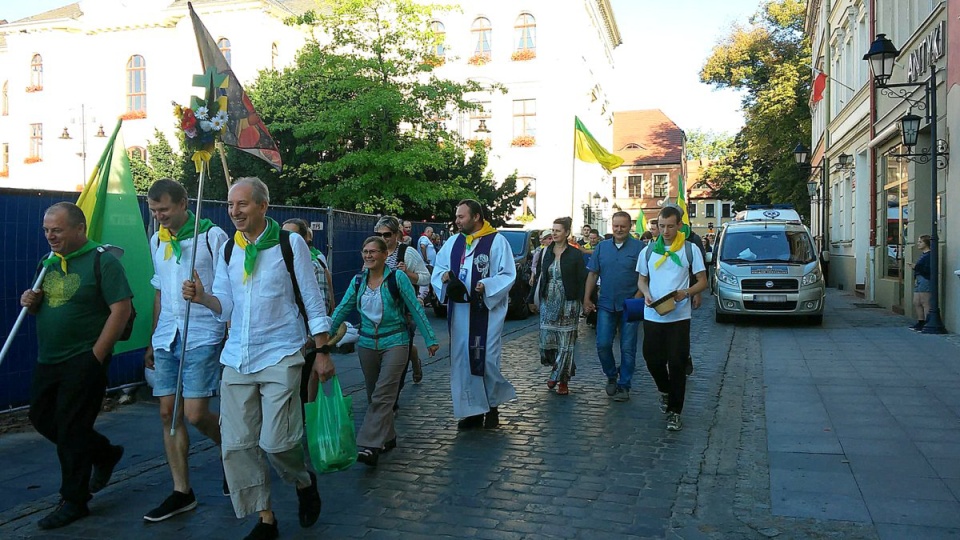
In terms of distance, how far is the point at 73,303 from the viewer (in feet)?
14.7

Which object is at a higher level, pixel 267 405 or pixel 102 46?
pixel 102 46

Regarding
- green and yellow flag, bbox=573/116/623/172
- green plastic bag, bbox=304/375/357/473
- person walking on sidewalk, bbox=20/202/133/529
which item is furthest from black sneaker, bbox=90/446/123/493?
green and yellow flag, bbox=573/116/623/172

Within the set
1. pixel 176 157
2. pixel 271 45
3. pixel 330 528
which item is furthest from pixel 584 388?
pixel 271 45

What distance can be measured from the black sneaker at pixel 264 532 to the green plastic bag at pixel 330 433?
1.34 ft

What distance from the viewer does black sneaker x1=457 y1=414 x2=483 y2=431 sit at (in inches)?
273

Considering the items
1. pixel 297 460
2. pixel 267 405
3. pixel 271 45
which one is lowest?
pixel 297 460

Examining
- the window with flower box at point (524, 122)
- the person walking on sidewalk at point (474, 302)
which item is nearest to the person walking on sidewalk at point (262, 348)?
the person walking on sidewalk at point (474, 302)

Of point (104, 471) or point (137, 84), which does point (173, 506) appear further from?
point (137, 84)

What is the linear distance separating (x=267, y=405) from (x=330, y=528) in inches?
33.0

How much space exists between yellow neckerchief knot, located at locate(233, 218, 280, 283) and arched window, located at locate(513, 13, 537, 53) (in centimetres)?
3417

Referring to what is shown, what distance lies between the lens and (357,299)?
604 cm

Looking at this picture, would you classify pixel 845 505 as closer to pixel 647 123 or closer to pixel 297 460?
pixel 297 460

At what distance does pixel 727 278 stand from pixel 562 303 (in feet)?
26.1

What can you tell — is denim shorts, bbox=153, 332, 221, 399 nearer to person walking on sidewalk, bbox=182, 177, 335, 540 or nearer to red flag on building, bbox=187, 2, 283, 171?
person walking on sidewalk, bbox=182, 177, 335, 540
